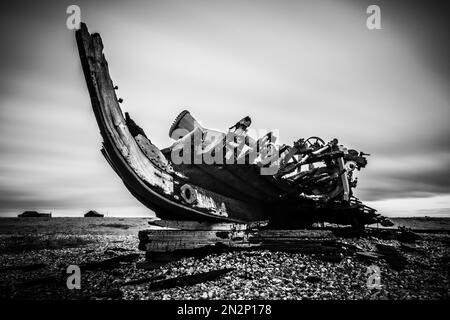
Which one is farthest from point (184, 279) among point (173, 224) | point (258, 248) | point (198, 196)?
point (258, 248)

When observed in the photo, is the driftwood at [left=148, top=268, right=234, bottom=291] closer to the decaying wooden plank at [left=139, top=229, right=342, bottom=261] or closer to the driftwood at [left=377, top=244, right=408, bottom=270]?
the decaying wooden plank at [left=139, top=229, right=342, bottom=261]

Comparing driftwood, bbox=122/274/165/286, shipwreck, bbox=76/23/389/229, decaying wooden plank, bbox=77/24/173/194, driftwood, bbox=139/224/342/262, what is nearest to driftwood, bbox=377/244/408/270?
driftwood, bbox=139/224/342/262

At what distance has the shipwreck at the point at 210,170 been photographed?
4.42 m

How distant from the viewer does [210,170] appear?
20.3 feet

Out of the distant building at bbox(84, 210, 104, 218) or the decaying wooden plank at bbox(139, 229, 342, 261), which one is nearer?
the decaying wooden plank at bbox(139, 229, 342, 261)

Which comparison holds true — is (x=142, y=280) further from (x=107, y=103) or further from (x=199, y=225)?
(x=107, y=103)

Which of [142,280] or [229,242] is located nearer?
[142,280]

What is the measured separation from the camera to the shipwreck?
442cm

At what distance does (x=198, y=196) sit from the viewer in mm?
5992

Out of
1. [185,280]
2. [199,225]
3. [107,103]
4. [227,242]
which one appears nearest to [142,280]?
[185,280]

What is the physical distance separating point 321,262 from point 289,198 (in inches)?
98.7
